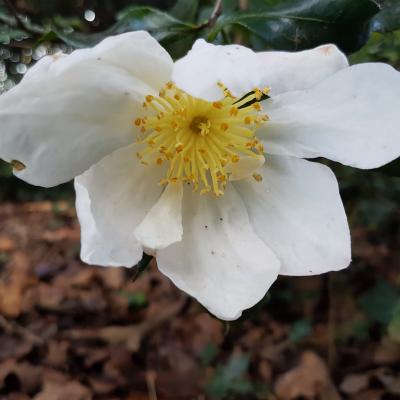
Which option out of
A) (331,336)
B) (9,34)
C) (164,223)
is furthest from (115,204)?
(331,336)

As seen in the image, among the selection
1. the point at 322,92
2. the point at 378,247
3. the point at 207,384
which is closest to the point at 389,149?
the point at 322,92

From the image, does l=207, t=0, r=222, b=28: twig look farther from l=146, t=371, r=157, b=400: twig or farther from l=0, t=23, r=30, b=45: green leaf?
l=146, t=371, r=157, b=400: twig

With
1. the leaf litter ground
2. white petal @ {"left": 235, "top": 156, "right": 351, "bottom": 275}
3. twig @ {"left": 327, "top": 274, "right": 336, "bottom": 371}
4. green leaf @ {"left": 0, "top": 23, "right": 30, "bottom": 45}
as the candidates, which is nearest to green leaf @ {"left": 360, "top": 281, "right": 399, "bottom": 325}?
the leaf litter ground

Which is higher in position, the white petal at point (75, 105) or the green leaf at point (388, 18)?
the green leaf at point (388, 18)

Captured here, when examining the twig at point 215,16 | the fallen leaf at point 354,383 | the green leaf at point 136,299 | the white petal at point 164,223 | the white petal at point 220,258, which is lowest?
the green leaf at point 136,299

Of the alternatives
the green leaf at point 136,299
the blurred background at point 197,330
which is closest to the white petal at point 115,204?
the blurred background at point 197,330

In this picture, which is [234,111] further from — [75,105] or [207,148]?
[75,105]

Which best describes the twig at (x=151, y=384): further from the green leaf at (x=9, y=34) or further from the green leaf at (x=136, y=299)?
the green leaf at (x=9, y=34)
